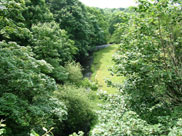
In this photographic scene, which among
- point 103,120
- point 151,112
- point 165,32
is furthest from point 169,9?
point 103,120

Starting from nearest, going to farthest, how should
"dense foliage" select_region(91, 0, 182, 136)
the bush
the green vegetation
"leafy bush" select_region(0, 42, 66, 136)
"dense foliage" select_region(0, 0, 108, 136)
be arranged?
the green vegetation < "dense foliage" select_region(91, 0, 182, 136) < "leafy bush" select_region(0, 42, 66, 136) < "dense foliage" select_region(0, 0, 108, 136) < the bush

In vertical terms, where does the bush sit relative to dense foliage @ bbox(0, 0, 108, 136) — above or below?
→ below

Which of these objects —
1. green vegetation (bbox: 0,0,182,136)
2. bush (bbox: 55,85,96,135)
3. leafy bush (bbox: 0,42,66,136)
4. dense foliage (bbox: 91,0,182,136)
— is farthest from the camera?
bush (bbox: 55,85,96,135)

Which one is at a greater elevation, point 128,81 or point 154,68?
point 154,68

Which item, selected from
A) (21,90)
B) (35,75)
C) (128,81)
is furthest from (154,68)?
(21,90)

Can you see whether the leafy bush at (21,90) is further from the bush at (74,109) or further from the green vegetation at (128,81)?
the bush at (74,109)

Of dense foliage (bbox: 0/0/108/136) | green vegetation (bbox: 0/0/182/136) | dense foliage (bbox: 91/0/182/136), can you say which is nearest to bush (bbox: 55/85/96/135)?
dense foliage (bbox: 0/0/108/136)

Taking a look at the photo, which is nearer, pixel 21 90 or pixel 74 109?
pixel 21 90

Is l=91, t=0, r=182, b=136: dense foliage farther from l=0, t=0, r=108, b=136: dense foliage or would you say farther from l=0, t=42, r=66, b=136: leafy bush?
l=0, t=0, r=108, b=136: dense foliage

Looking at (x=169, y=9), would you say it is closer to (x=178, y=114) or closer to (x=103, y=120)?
(x=178, y=114)

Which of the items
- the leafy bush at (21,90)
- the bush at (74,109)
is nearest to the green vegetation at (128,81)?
the leafy bush at (21,90)

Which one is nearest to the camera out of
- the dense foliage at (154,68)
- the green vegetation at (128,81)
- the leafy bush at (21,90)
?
the green vegetation at (128,81)

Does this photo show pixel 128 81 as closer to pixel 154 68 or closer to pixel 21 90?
pixel 154 68

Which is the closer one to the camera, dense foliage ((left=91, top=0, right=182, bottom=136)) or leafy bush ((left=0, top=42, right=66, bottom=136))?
dense foliage ((left=91, top=0, right=182, bottom=136))
